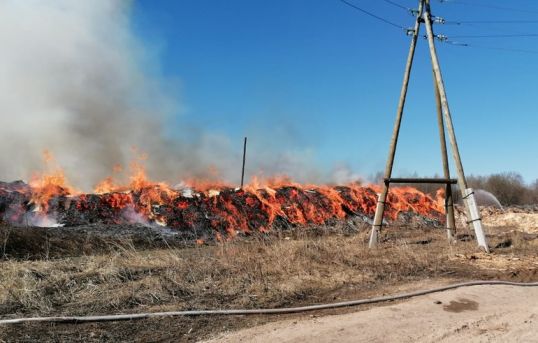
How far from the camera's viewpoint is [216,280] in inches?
298

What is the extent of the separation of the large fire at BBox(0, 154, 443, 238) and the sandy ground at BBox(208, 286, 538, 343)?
1094 cm

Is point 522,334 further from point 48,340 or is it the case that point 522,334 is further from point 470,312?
point 48,340

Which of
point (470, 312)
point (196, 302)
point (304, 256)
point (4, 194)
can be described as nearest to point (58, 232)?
point (4, 194)

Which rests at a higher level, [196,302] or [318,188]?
[318,188]

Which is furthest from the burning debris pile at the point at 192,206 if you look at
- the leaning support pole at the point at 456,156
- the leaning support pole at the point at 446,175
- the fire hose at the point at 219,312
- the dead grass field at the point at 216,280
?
the fire hose at the point at 219,312

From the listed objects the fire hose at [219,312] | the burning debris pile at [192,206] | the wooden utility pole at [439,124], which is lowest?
the fire hose at [219,312]

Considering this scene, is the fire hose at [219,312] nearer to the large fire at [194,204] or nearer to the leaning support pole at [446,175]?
the leaning support pole at [446,175]

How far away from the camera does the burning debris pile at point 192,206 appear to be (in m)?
18.7

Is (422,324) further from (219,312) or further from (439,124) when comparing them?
(439,124)

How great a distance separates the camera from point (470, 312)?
6.11 m

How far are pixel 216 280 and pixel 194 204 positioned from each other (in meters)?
13.5

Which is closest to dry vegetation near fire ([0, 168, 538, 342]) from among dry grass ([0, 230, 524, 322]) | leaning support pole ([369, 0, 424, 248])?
dry grass ([0, 230, 524, 322])

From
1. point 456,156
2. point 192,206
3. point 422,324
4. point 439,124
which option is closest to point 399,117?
point 439,124

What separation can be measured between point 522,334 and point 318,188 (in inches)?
793
